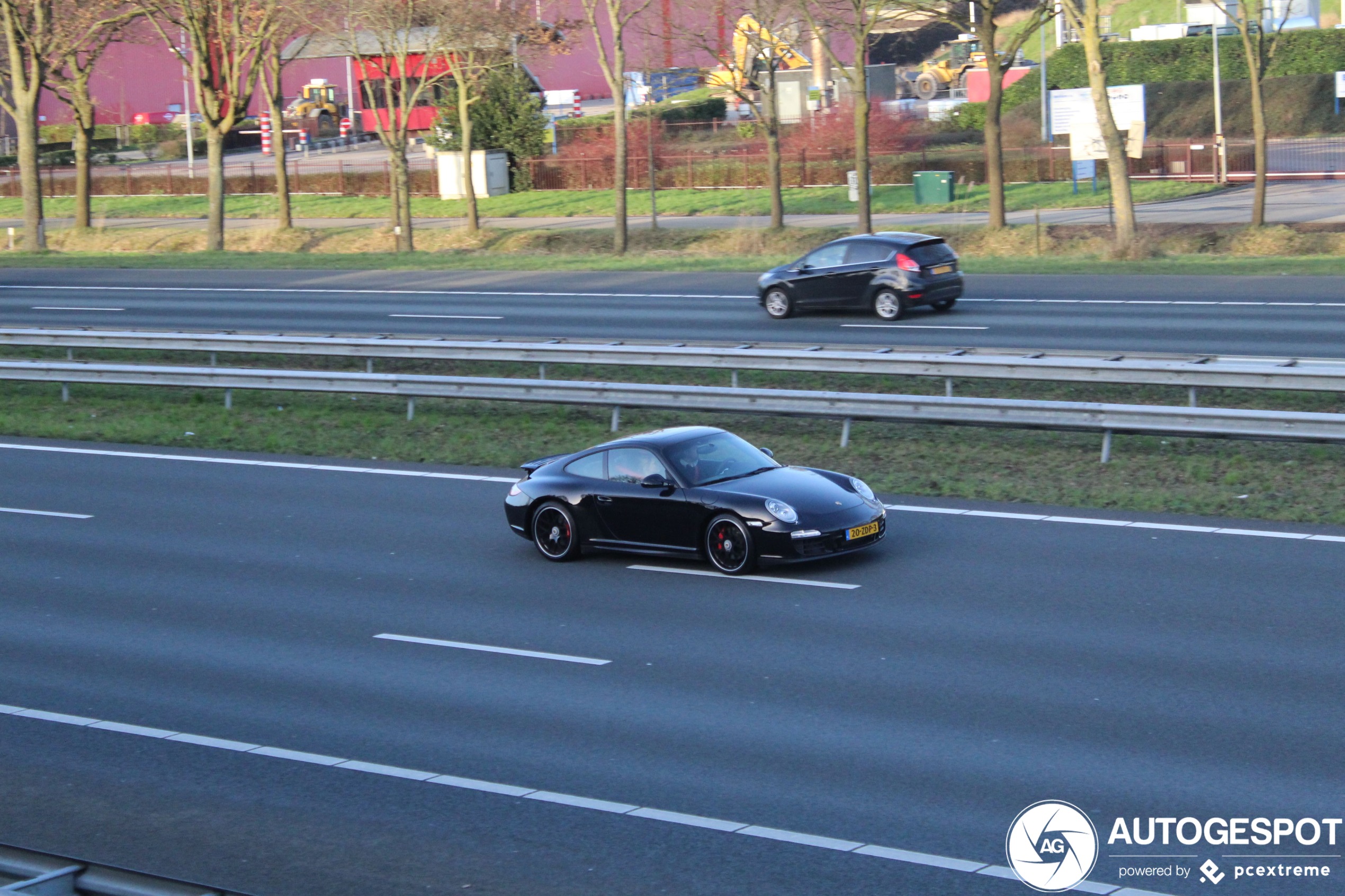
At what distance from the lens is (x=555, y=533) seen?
12383 millimetres

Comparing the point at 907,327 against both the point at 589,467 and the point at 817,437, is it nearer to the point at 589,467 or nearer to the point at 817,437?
the point at 817,437

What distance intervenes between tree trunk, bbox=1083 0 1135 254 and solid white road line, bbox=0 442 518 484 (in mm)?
19452

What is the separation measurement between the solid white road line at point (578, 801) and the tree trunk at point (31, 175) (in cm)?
3830

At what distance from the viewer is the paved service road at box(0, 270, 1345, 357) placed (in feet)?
69.2

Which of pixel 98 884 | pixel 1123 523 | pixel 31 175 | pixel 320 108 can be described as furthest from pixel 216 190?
pixel 320 108

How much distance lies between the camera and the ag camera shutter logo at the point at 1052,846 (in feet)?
20.5

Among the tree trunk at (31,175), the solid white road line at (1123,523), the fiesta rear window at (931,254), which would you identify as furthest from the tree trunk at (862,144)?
the tree trunk at (31,175)

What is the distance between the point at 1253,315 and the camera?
22.0 metres

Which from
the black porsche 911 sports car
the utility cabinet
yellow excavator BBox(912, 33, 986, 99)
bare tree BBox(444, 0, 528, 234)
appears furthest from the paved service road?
yellow excavator BBox(912, 33, 986, 99)

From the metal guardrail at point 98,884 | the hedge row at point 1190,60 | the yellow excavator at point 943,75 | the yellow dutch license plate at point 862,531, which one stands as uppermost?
the yellow excavator at point 943,75

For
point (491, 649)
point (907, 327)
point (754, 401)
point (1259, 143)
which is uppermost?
point (1259, 143)

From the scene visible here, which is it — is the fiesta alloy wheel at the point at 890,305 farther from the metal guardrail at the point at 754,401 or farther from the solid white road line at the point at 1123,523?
the solid white road line at the point at 1123,523

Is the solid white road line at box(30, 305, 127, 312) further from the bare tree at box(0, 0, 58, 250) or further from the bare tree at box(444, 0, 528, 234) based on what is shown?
the bare tree at box(444, 0, 528, 234)

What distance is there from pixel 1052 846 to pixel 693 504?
5532 millimetres
